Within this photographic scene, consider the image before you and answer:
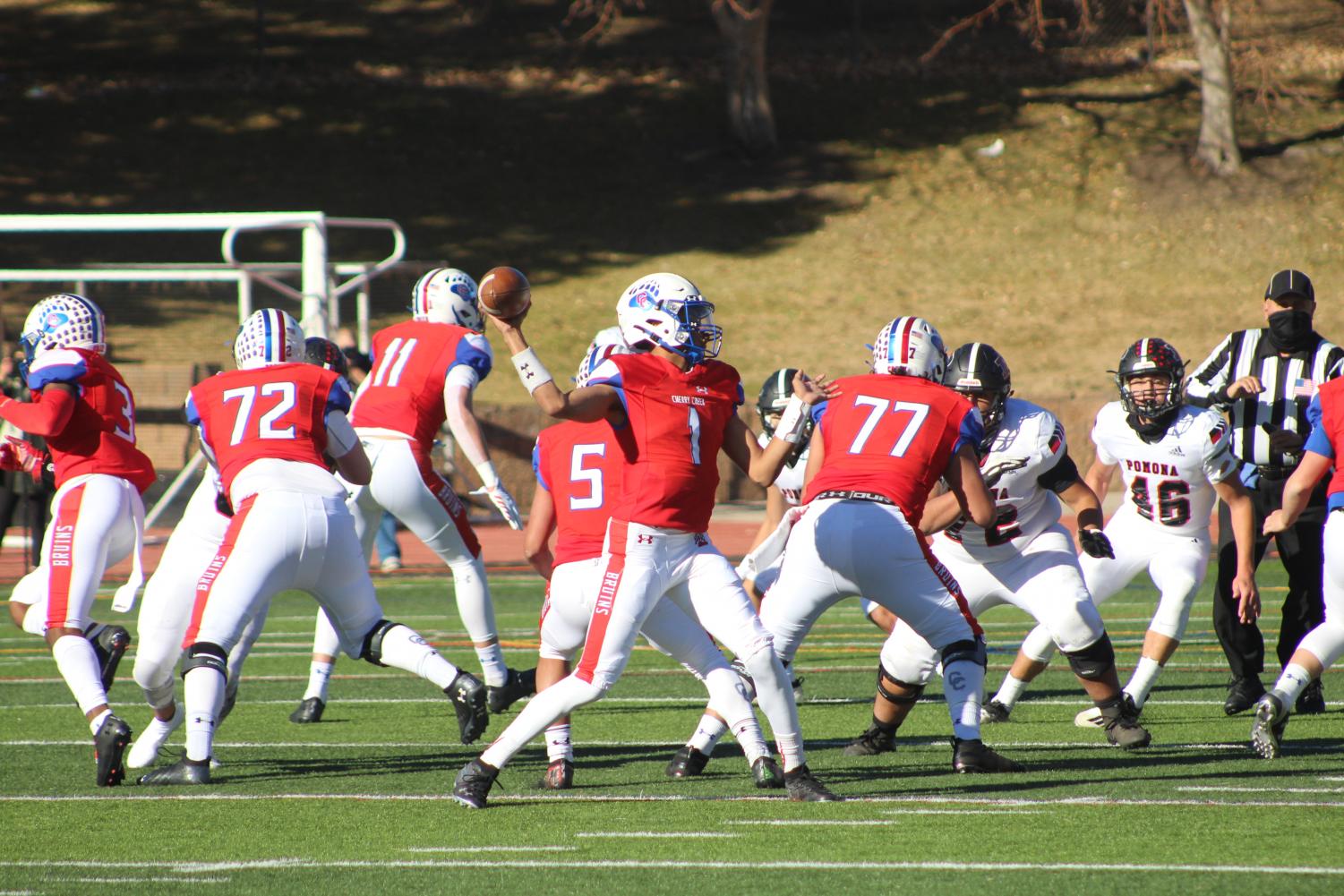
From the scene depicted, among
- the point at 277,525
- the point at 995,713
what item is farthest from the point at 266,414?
the point at 995,713

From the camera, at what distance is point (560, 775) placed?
6.15 m

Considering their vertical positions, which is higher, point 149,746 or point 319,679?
point 149,746

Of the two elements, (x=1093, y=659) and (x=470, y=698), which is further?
(x=1093, y=659)

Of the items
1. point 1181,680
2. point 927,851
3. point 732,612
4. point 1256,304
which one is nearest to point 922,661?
point 732,612

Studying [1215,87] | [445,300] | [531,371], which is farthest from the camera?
[1215,87]

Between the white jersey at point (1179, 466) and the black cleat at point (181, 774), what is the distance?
162 inches

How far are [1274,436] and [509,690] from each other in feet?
12.3

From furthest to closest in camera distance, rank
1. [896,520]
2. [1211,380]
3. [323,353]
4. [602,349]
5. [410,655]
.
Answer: [1211,380]
[323,353]
[602,349]
[410,655]
[896,520]

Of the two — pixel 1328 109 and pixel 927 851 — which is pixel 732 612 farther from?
pixel 1328 109

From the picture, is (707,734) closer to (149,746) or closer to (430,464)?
(149,746)

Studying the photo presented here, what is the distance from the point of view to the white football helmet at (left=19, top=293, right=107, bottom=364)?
688 cm

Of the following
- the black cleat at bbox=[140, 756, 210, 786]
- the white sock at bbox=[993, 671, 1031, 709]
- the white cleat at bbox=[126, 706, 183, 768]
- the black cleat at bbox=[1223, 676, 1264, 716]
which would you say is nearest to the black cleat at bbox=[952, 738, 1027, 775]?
the white sock at bbox=[993, 671, 1031, 709]

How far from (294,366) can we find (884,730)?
2680 mm

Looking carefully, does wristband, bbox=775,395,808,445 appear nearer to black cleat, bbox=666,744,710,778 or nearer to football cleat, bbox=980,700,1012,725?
black cleat, bbox=666,744,710,778
